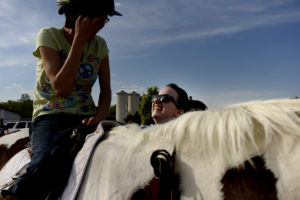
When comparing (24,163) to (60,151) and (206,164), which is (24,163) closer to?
(60,151)

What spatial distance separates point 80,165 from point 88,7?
3.76 feet

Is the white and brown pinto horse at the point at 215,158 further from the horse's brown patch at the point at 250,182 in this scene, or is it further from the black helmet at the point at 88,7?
the black helmet at the point at 88,7

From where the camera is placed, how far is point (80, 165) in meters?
1.42

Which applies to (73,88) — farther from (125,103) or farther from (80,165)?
(125,103)

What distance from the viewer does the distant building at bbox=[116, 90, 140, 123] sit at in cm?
Result: 5653

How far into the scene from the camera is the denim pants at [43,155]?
4.83 feet

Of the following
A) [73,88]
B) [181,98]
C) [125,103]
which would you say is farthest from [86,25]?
[125,103]

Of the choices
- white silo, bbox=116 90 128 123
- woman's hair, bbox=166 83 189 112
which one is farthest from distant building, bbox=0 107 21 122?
woman's hair, bbox=166 83 189 112

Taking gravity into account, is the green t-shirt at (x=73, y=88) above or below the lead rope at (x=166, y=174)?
above

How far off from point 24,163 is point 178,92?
224 cm

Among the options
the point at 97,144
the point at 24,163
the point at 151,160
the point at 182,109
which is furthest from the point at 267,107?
the point at 182,109

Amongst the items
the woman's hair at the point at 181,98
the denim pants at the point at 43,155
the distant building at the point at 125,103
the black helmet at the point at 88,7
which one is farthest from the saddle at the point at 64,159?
the distant building at the point at 125,103

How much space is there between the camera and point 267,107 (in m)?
1.20

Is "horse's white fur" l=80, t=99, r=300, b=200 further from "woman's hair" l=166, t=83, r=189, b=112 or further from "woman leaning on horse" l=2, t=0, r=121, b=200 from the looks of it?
"woman's hair" l=166, t=83, r=189, b=112
